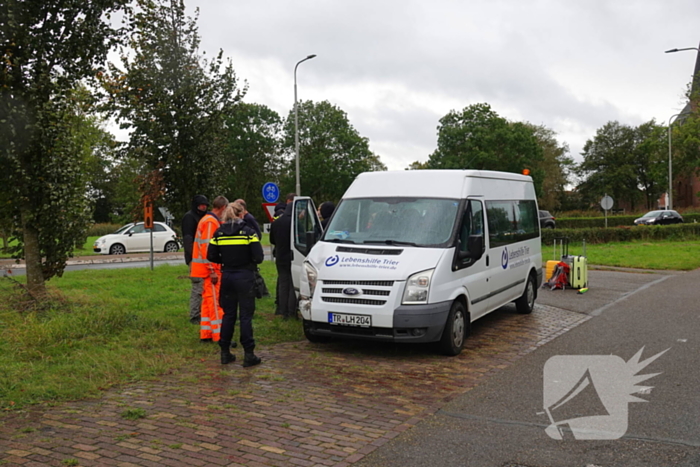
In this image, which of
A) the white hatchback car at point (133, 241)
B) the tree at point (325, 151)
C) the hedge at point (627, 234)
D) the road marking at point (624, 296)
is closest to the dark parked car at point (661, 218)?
the hedge at point (627, 234)

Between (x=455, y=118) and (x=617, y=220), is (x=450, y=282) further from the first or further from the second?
(x=455, y=118)

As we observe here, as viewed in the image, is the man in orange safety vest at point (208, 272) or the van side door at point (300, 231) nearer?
the man in orange safety vest at point (208, 272)

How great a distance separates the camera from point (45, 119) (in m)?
9.78

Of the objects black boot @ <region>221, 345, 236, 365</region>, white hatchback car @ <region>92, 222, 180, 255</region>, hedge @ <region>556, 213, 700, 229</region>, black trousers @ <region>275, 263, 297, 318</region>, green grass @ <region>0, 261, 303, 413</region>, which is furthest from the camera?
hedge @ <region>556, 213, 700, 229</region>

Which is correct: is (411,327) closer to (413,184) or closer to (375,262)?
(375,262)

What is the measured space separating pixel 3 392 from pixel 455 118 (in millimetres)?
68013

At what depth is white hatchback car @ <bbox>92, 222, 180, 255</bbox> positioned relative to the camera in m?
29.4

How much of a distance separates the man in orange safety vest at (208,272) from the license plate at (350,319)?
1.54 metres

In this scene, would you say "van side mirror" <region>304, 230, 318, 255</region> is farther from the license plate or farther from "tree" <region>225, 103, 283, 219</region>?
"tree" <region>225, 103, 283, 219</region>

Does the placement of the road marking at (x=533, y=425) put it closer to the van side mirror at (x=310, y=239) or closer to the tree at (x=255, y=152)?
the van side mirror at (x=310, y=239)

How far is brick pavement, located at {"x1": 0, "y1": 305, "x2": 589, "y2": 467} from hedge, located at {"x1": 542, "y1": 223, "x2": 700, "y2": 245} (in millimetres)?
23182

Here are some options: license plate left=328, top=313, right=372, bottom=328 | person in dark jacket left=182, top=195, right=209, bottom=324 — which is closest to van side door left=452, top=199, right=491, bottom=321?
license plate left=328, top=313, right=372, bottom=328

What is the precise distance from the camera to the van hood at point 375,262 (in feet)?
25.9

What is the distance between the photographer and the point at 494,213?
1005 cm
